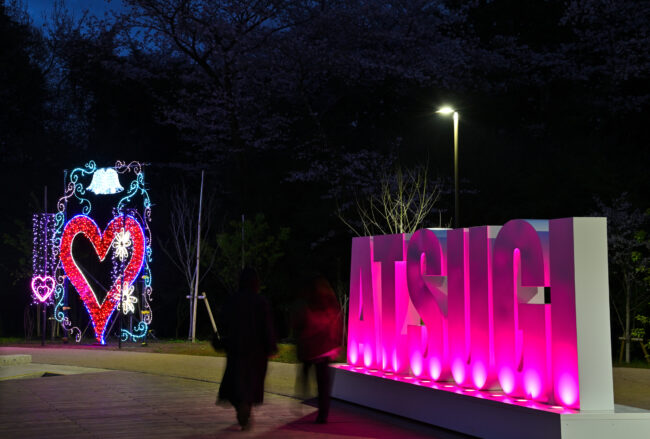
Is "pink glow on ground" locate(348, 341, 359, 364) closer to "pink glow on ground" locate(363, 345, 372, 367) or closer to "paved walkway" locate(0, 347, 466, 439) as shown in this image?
"pink glow on ground" locate(363, 345, 372, 367)

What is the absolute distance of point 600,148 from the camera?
2953 centimetres

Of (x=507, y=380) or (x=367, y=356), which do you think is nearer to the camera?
(x=507, y=380)

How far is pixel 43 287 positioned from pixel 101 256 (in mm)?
2258

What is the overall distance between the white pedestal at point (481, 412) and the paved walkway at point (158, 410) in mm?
193

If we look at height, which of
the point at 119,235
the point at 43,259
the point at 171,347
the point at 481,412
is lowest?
the point at 171,347

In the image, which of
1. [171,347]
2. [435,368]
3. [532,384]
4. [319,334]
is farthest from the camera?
[171,347]

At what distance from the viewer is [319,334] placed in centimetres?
1049

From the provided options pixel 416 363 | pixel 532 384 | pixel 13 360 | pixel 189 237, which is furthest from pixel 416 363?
pixel 189 237

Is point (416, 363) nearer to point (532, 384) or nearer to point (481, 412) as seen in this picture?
point (481, 412)

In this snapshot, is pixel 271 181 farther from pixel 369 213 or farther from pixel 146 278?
pixel 146 278

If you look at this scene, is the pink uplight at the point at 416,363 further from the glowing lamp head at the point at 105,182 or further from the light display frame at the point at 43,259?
the light display frame at the point at 43,259

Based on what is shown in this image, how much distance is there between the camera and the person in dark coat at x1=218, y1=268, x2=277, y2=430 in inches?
390

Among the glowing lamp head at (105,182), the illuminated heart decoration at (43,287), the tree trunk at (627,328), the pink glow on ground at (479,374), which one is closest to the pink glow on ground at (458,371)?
the pink glow on ground at (479,374)

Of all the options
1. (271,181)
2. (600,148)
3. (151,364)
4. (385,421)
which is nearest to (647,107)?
(600,148)
